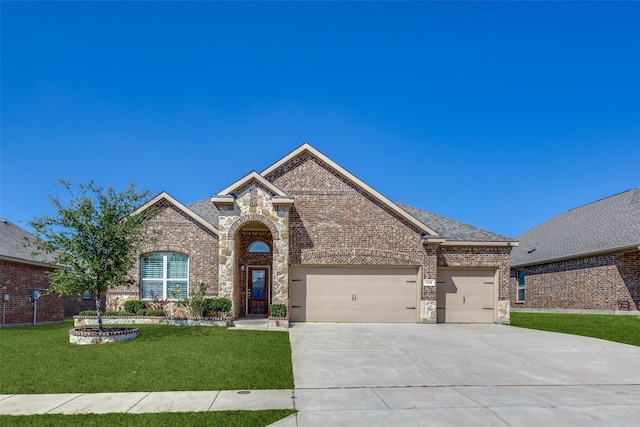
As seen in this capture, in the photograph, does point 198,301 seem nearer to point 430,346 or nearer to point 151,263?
point 151,263

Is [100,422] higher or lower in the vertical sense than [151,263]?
lower

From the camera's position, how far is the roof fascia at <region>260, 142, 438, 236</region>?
19.1m

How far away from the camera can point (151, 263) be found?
63.6 feet

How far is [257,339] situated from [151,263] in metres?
8.27

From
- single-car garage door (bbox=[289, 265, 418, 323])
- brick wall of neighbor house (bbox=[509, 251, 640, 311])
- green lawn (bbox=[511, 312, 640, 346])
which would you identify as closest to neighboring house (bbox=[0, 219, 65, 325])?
single-car garage door (bbox=[289, 265, 418, 323])

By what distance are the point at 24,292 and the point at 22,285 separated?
1.17 ft

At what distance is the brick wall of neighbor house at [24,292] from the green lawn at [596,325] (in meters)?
20.8

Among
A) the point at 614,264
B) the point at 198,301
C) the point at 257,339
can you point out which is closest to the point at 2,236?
the point at 198,301

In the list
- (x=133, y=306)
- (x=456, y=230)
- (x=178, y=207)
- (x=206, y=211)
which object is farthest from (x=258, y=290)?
(x=456, y=230)

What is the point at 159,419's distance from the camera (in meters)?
6.27

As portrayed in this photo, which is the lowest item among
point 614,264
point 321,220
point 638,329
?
point 638,329

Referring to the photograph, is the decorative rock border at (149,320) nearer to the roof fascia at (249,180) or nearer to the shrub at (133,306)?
the shrub at (133,306)

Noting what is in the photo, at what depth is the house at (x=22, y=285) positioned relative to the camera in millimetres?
18281

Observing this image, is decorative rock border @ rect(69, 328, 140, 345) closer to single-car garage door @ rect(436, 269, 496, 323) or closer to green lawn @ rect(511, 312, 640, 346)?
single-car garage door @ rect(436, 269, 496, 323)
